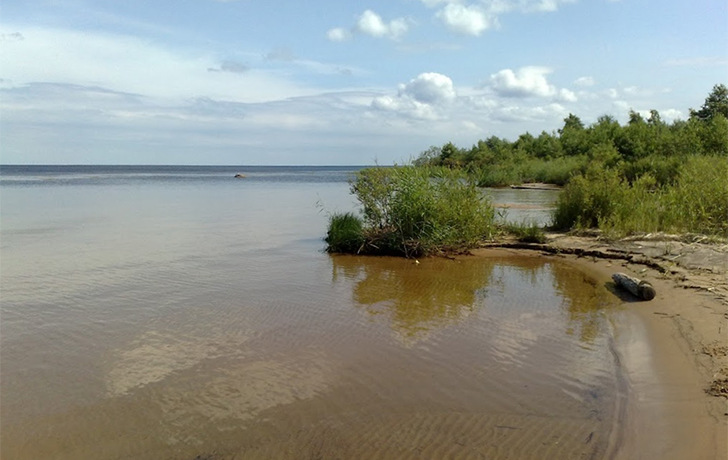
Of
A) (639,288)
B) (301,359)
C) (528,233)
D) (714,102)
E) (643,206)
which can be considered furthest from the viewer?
(714,102)

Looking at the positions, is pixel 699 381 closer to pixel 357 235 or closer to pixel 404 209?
pixel 404 209

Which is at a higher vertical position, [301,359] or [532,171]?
[532,171]

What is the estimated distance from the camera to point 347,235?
15.5 metres

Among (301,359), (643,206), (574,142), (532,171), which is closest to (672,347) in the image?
(301,359)

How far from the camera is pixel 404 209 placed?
48.0ft

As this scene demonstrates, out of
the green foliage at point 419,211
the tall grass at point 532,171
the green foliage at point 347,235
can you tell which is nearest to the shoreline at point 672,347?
the green foliage at point 419,211

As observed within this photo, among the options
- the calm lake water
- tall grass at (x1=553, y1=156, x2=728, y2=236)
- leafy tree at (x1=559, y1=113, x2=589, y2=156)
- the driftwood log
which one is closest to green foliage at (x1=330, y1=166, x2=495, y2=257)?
the calm lake water

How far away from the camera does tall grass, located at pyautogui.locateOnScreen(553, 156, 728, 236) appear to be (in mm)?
13789

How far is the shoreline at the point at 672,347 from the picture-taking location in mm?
5117

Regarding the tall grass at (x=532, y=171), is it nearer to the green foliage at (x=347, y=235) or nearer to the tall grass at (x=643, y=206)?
the tall grass at (x=643, y=206)

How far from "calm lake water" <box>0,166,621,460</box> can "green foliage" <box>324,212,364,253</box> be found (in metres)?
1.39

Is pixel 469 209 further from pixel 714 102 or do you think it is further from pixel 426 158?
pixel 714 102

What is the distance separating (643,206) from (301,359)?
459 inches

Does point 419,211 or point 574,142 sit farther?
point 574,142
